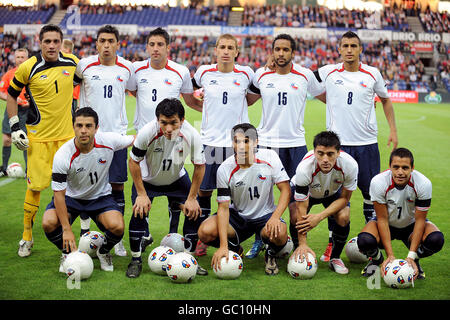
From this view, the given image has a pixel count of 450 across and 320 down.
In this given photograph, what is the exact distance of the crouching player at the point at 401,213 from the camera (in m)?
4.61

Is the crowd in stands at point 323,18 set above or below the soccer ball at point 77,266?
above

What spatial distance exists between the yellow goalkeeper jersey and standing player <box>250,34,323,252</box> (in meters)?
2.11

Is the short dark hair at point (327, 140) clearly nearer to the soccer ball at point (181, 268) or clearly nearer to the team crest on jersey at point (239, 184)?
the team crest on jersey at point (239, 184)

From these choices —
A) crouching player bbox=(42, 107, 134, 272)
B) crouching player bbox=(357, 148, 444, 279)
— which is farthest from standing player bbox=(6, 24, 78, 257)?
crouching player bbox=(357, 148, 444, 279)

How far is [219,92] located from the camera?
18.7 feet

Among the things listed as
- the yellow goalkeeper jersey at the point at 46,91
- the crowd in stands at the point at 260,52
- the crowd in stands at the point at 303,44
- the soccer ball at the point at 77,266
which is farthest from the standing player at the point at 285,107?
the crowd in stands at the point at 260,52

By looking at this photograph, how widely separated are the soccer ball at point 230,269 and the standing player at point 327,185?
55 cm

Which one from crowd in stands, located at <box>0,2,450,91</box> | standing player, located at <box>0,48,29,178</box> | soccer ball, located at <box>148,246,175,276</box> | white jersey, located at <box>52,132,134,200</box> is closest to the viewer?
soccer ball, located at <box>148,246,175,276</box>

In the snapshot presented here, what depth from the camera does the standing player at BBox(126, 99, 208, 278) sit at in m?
4.70

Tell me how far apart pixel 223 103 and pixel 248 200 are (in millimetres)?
1258

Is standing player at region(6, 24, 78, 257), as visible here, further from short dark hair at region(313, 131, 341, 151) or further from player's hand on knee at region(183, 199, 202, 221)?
short dark hair at region(313, 131, 341, 151)

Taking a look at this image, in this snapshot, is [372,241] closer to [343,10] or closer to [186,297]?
[186,297]

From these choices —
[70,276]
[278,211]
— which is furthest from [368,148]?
[70,276]

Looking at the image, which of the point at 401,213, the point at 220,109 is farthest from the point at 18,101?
the point at 401,213
